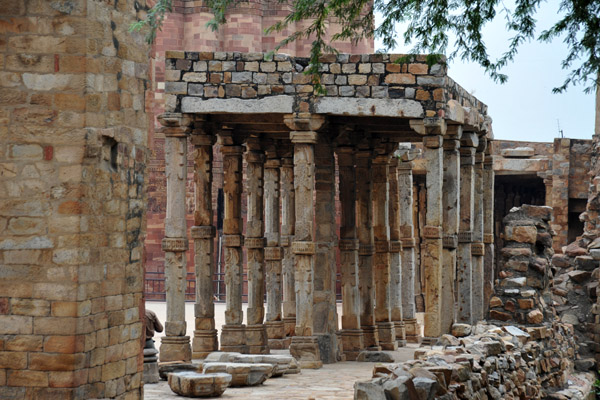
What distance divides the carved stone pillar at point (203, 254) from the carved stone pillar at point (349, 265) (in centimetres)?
227

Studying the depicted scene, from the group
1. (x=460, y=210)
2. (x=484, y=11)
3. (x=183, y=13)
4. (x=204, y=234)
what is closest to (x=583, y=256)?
(x=460, y=210)

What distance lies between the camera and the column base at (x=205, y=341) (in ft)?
60.1

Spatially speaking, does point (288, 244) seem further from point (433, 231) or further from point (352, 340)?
point (433, 231)

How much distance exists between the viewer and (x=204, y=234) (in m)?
18.5

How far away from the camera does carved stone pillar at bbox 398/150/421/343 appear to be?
74.6 feet

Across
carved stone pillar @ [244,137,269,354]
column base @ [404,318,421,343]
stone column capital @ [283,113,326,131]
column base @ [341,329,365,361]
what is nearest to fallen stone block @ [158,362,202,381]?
carved stone pillar @ [244,137,269,354]

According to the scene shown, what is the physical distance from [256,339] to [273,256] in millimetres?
2221

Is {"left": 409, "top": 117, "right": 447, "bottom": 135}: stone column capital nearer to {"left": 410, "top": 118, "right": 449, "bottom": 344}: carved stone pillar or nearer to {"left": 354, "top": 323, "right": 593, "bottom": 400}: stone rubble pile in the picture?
{"left": 410, "top": 118, "right": 449, "bottom": 344}: carved stone pillar

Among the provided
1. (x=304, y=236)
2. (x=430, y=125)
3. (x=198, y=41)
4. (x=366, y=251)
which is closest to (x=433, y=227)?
(x=430, y=125)

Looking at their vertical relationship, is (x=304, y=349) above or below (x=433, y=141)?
below

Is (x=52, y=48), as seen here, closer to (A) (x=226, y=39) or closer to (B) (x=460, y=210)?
(B) (x=460, y=210)

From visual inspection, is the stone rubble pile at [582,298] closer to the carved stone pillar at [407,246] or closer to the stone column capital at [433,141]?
the carved stone pillar at [407,246]

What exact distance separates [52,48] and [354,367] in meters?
8.84

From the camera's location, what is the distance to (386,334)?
2094cm
